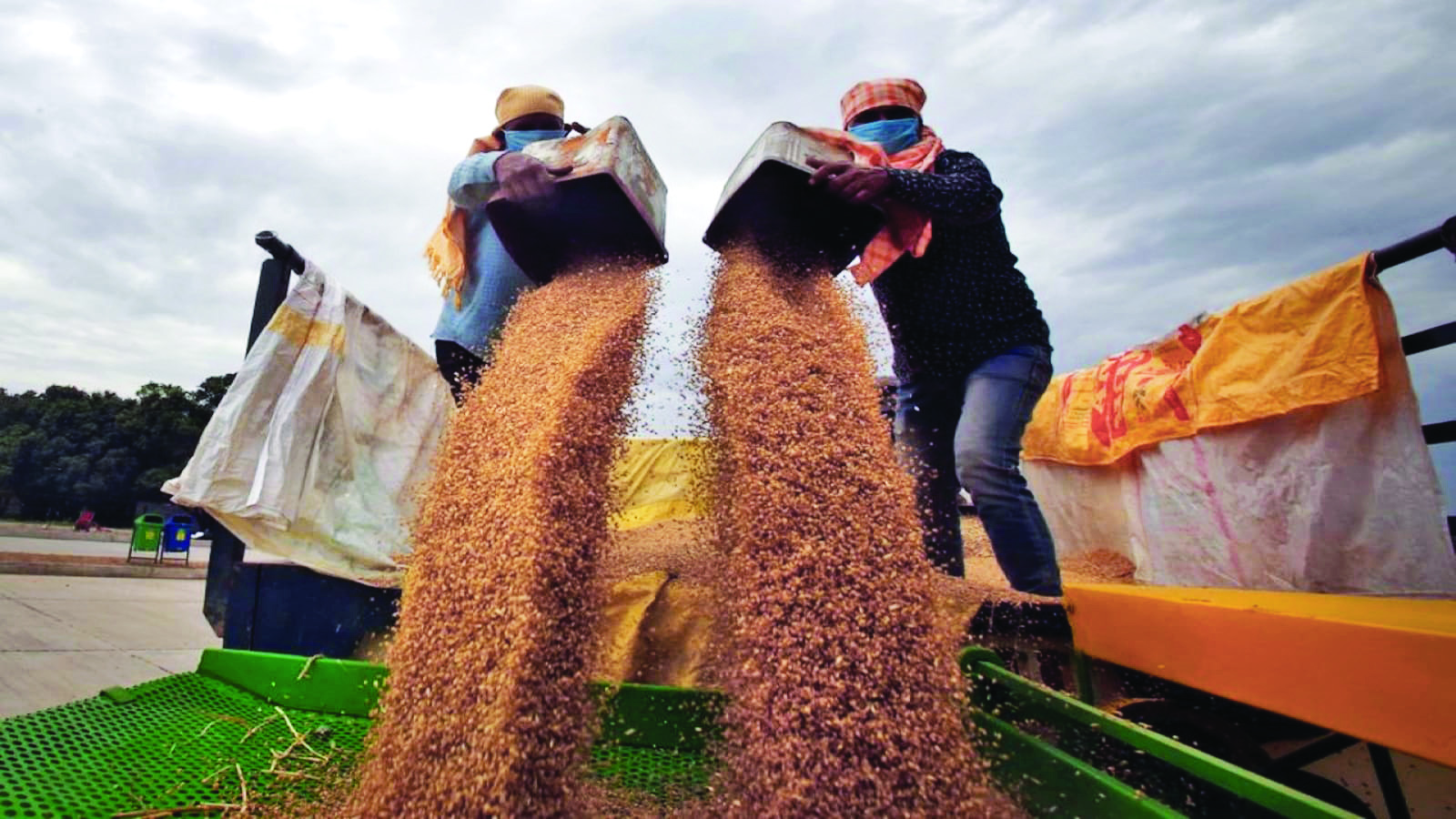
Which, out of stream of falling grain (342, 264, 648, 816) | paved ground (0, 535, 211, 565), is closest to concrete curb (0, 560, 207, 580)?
paved ground (0, 535, 211, 565)

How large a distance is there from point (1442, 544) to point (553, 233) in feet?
8.01

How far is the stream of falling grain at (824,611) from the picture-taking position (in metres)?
0.85

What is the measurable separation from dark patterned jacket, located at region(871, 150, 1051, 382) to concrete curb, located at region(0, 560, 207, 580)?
8.27 metres

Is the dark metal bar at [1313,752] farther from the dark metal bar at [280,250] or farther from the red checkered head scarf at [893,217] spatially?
the dark metal bar at [280,250]

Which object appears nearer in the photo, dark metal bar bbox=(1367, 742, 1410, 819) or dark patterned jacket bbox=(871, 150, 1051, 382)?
dark metal bar bbox=(1367, 742, 1410, 819)

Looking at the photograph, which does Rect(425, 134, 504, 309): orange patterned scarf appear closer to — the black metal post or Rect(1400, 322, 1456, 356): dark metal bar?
the black metal post

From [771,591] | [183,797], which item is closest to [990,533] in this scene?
[771,591]

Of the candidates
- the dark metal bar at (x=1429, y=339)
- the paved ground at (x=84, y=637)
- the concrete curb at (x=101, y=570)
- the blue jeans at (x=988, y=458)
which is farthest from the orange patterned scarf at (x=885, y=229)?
the concrete curb at (x=101, y=570)

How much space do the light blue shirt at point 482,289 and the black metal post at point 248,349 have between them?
2.00 ft

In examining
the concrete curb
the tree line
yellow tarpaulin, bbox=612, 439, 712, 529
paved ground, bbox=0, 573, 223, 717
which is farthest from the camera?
the tree line

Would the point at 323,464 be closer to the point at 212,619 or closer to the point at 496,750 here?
the point at 212,619

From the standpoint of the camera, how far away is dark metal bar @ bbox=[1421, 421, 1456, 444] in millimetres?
1912

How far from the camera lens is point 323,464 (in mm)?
2396

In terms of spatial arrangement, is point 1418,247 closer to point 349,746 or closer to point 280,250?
point 349,746
